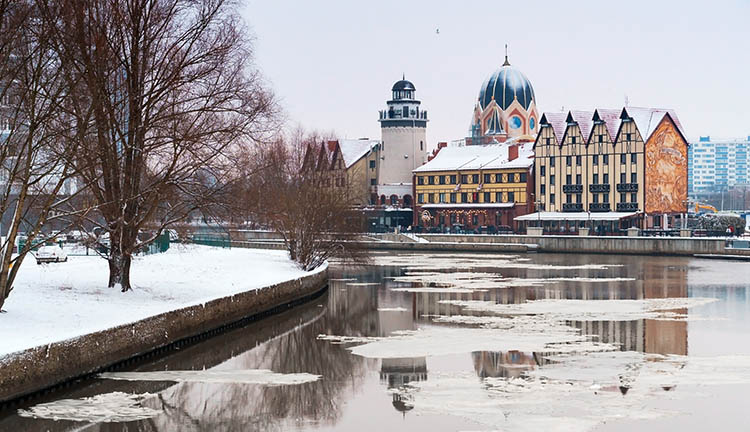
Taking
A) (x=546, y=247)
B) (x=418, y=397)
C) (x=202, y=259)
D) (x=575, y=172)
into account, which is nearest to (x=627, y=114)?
(x=575, y=172)

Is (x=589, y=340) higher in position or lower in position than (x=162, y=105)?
lower

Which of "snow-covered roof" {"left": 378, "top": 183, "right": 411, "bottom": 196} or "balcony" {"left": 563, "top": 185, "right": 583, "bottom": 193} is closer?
"balcony" {"left": 563, "top": 185, "right": 583, "bottom": 193}

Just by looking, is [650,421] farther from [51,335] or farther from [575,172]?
[575,172]

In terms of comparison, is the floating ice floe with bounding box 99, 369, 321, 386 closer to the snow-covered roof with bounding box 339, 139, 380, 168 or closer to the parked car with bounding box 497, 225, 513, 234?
the parked car with bounding box 497, 225, 513, 234

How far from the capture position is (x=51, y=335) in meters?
23.9

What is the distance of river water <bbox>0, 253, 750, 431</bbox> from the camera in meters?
21.1

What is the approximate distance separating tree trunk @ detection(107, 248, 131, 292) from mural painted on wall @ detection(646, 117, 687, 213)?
73.2 meters

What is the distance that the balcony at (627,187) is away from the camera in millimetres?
99625

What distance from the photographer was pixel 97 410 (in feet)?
71.7

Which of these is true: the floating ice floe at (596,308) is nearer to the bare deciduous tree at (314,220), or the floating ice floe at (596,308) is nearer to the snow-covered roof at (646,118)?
the bare deciduous tree at (314,220)

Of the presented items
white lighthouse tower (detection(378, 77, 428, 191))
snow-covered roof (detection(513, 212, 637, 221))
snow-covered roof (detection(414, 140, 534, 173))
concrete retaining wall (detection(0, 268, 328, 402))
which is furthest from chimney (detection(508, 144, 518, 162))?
concrete retaining wall (detection(0, 268, 328, 402))

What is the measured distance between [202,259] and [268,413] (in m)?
35.8

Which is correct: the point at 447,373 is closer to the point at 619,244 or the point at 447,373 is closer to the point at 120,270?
the point at 120,270

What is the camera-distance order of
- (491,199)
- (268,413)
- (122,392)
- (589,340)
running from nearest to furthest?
(268,413) → (122,392) → (589,340) → (491,199)
